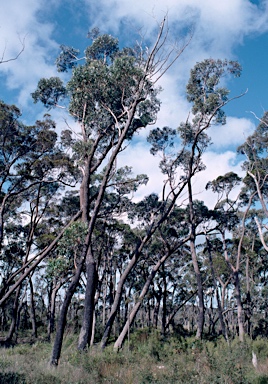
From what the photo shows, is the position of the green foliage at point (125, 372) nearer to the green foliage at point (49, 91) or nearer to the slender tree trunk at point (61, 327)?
the slender tree trunk at point (61, 327)

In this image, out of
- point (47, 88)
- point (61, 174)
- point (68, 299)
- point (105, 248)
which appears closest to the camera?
point (68, 299)

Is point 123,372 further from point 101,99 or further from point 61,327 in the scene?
point 101,99

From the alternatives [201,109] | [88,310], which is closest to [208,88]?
[201,109]

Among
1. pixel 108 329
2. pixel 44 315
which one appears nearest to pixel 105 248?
pixel 108 329

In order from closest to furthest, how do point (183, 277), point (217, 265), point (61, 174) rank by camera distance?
point (61, 174) → point (217, 265) → point (183, 277)

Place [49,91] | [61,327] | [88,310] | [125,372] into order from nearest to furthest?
[125,372]
[61,327]
[88,310]
[49,91]

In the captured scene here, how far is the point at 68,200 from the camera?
82.9 feet

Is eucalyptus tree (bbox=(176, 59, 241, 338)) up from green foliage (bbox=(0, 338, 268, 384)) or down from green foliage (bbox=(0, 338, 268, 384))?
up

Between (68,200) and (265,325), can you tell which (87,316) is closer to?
(68,200)

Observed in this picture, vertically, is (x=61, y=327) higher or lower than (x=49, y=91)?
lower

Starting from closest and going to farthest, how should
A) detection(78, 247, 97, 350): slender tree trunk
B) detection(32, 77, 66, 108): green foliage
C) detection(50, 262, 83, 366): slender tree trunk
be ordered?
1. detection(50, 262, 83, 366): slender tree trunk
2. detection(78, 247, 97, 350): slender tree trunk
3. detection(32, 77, 66, 108): green foliage

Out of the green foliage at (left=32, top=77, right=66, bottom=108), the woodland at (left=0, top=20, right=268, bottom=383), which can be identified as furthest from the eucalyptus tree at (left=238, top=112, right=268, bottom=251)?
the green foliage at (left=32, top=77, right=66, bottom=108)

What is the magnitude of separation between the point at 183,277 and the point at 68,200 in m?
20.3

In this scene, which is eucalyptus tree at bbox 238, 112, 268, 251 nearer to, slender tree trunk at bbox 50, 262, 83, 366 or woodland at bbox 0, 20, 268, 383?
woodland at bbox 0, 20, 268, 383
